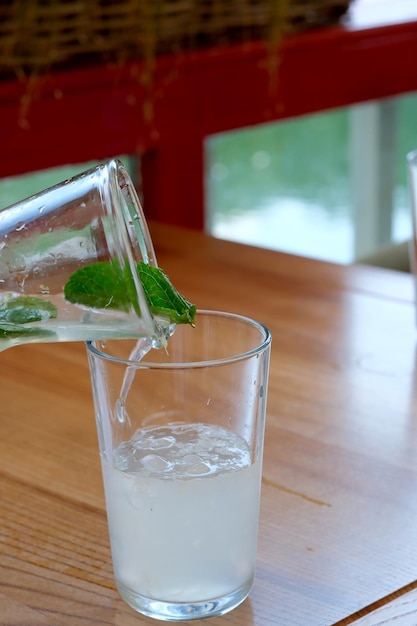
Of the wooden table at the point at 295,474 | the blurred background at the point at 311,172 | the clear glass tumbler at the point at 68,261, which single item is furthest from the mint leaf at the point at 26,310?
the blurred background at the point at 311,172

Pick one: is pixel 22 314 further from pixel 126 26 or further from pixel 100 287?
pixel 126 26

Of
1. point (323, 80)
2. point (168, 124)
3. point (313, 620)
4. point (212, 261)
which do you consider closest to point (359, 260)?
point (212, 261)

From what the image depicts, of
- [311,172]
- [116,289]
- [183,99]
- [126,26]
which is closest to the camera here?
[116,289]

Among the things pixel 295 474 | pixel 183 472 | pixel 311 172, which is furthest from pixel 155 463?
pixel 311 172

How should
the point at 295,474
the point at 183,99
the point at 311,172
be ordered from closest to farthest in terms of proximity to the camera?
the point at 295,474 < the point at 183,99 < the point at 311,172

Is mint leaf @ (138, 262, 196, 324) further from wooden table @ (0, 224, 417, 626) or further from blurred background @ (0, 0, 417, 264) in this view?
blurred background @ (0, 0, 417, 264)

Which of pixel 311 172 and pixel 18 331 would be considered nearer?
pixel 18 331

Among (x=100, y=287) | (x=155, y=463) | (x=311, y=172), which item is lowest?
(x=311, y=172)

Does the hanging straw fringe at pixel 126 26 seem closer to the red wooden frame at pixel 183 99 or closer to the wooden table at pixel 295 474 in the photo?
the red wooden frame at pixel 183 99
